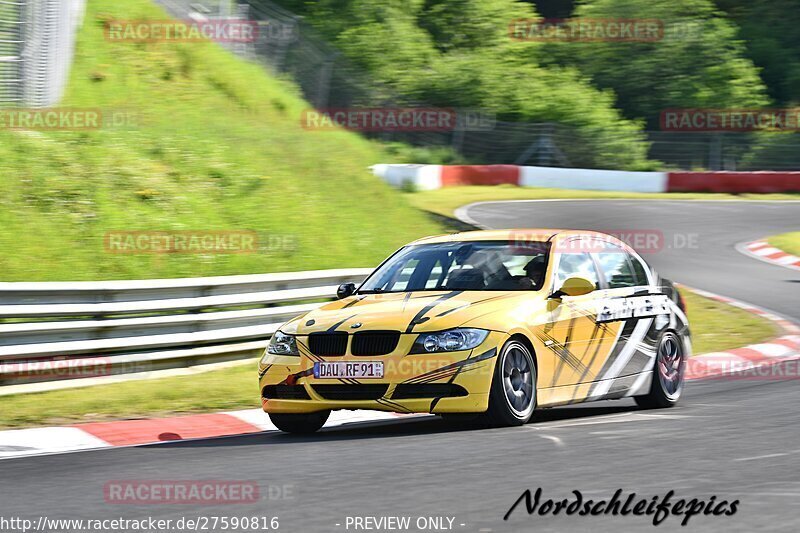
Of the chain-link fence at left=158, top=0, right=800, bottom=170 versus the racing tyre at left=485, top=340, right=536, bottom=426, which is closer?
the racing tyre at left=485, top=340, right=536, bottom=426

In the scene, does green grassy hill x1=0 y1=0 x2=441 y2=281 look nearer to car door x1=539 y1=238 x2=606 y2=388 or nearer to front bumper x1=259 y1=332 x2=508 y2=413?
front bumper x1=259 y1=332 x2=508 y2=413

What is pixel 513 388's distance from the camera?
825 cm

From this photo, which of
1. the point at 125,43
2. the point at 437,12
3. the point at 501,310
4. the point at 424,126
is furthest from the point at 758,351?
the point at 437,12

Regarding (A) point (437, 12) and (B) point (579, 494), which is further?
(A) point (437, 12)

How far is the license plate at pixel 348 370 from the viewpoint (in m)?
8.07

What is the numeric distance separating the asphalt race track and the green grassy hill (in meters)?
5.29

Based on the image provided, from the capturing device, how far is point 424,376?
8016mm

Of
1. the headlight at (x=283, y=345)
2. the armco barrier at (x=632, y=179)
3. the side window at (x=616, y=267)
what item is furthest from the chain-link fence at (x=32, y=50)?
the armco barrier at (x=632, y=179)

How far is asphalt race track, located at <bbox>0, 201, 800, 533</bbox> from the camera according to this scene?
218 inches

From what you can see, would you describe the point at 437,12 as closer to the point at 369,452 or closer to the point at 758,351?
the point at 758,351

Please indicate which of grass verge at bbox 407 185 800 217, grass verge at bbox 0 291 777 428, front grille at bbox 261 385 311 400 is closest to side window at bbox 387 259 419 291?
front grille at bbox 261 385 311 400

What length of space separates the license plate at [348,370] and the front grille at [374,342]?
74 mm

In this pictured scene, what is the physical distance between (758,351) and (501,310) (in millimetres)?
6396

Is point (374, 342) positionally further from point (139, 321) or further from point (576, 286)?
point (139, 321)
